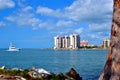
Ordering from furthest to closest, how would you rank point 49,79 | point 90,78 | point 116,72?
point 90,78 → point 49,79 → point 116,72

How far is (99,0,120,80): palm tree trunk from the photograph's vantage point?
509cm

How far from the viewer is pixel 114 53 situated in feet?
16.9

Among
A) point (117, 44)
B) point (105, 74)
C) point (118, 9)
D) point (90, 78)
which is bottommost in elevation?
point (90, 78)

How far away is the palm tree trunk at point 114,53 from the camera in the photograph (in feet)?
16.7

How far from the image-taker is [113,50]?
5188 mm

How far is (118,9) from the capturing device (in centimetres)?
523

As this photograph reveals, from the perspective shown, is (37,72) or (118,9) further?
(37,72)

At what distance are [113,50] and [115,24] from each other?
1.12ft

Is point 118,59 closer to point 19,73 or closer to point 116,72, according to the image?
point 116,72

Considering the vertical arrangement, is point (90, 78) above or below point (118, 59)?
below

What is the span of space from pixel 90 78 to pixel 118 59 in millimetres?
53588

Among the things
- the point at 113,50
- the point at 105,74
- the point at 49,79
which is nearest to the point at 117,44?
the point at 113,50

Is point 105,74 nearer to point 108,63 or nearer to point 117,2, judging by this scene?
point 108,63

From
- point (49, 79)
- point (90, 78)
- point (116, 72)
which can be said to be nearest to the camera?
point (116, 72)
